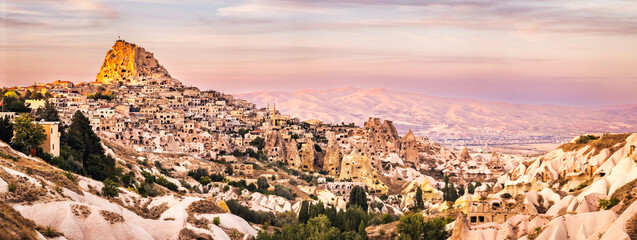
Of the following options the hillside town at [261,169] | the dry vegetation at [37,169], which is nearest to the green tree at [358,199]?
the hillside town at [261,169]

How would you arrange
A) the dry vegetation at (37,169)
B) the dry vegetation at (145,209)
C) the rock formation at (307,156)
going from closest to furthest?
1. the dry vegetation at (37,169)
2. the dry vegetation at (145,209)
3. the rock formation at (307,156)

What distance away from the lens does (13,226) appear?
93.0ft

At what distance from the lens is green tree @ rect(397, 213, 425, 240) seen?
49.3 m

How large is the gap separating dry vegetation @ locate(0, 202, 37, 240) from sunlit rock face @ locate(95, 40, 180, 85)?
11504 centimetres

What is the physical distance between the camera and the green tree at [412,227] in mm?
49312

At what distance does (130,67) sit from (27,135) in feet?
337

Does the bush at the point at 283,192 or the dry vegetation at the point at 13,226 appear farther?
the bush at the point at 283,192

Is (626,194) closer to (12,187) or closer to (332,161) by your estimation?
(12,187)

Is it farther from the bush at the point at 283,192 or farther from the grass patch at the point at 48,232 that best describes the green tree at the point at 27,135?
the bush at the point at 283,192

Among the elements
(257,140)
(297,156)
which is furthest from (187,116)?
(297,156)

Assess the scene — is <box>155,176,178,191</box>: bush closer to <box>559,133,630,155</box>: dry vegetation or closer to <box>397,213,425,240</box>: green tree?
<box>397,213,425,240</box>: green tree

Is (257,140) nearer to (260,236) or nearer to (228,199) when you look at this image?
(228,199)

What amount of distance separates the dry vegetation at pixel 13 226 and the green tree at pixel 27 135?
674 inches

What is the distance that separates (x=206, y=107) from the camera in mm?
126375
